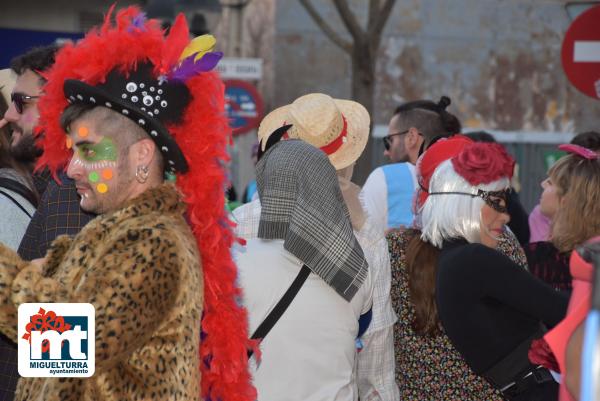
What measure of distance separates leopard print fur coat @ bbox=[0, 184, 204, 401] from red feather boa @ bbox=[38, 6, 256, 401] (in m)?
0.22

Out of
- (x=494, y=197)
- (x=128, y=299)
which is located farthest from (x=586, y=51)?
(x=128, y=299)

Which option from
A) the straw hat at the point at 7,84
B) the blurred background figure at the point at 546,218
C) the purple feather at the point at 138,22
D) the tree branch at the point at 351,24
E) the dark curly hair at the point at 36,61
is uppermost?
the tree branch at the point at 351,24

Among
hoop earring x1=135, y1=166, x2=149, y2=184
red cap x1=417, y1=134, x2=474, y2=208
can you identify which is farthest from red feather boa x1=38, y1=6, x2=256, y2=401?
red cap x1=417, y1=134, x2=474, y2=208

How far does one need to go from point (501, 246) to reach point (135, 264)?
2.15 metres

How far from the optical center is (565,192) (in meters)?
4.80

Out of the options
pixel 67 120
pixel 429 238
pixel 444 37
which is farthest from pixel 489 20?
pixel 67 120

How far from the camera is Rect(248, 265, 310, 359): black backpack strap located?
347cm

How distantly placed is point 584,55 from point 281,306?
4.79 meters

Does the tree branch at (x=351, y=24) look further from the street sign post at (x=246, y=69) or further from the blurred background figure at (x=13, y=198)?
the blurred background figure at (x=13, y=198)

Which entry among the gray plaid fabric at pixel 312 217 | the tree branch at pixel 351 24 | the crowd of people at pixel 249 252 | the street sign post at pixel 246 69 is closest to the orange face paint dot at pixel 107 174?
the crowd of people at pixel 249 252

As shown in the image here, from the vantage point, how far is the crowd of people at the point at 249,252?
2.62m

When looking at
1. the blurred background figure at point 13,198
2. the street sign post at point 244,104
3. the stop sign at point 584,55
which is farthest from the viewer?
the street sign post at point 244,104

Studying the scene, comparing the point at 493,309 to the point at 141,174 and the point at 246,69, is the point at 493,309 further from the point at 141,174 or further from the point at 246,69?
the point at 246,69

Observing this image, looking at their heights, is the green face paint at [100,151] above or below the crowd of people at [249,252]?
above
